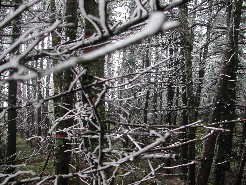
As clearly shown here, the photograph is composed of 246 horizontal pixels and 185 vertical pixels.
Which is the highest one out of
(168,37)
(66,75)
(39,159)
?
(168,37)

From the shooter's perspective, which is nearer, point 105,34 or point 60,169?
point 105,34

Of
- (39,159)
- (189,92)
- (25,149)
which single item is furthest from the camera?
(25,149)

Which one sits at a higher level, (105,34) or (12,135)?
(105,34)

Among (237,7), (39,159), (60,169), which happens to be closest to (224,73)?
(237,7)

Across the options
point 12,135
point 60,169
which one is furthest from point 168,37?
point 12,135

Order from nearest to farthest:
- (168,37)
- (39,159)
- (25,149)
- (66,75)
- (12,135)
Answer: (66,75) < (168,37) < (12,135) < (39,159) < (25,149)

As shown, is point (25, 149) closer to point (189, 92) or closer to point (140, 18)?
point (189, 92)

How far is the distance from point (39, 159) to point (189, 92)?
43.8ft

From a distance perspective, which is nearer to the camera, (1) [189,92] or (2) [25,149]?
(1) [189,92]

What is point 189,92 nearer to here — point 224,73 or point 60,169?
point 224,73

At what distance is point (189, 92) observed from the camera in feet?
28.7

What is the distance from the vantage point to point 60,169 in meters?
6.24

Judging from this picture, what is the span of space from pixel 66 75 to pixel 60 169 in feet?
6.51

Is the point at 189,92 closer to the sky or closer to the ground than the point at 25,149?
closer to the sky
